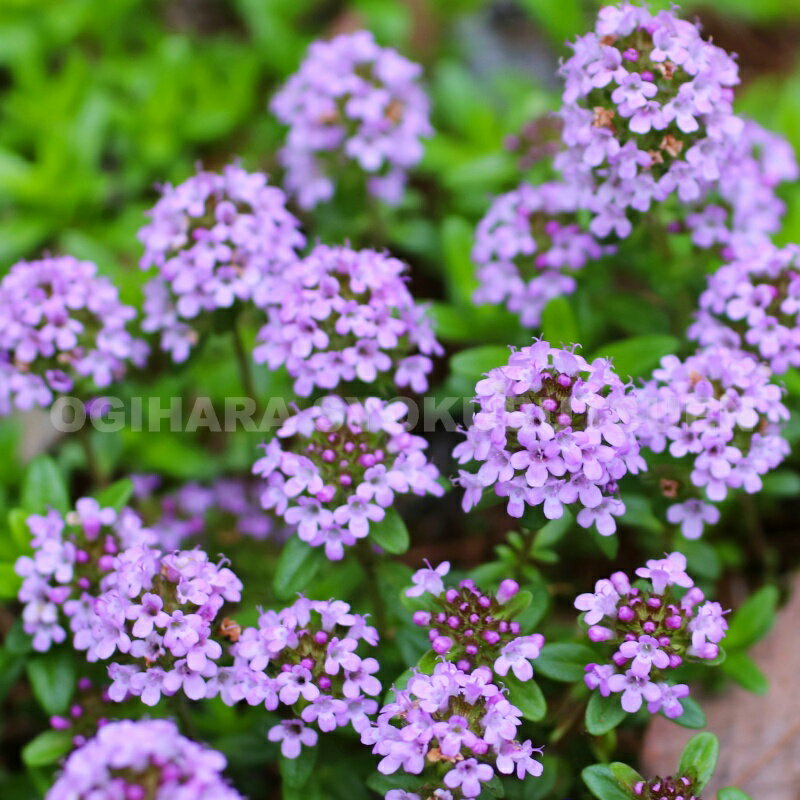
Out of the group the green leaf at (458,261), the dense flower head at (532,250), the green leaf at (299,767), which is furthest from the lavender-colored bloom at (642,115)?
the green leaf at (299,767)

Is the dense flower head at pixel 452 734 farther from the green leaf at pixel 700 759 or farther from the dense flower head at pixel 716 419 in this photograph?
the dense flower head at pixel 716 419

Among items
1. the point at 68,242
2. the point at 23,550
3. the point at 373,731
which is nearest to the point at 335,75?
the point at 68,242

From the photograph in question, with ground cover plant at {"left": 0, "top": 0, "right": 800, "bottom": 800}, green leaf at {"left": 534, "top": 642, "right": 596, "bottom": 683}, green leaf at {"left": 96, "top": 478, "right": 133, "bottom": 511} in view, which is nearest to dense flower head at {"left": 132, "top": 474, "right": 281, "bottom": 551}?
ground cover plant at {"left": 0, "top": 0, "right": 800, "bottom": 800}

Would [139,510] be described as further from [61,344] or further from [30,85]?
[30,85]

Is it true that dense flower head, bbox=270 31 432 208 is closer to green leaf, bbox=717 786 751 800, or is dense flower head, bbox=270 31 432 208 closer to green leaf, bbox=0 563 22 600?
green leaf, bbox=0 563 22 600

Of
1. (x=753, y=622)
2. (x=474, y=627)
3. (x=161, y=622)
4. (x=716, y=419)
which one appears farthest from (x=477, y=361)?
(x=161, y=622)

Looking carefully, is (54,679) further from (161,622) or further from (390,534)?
(390,534)
